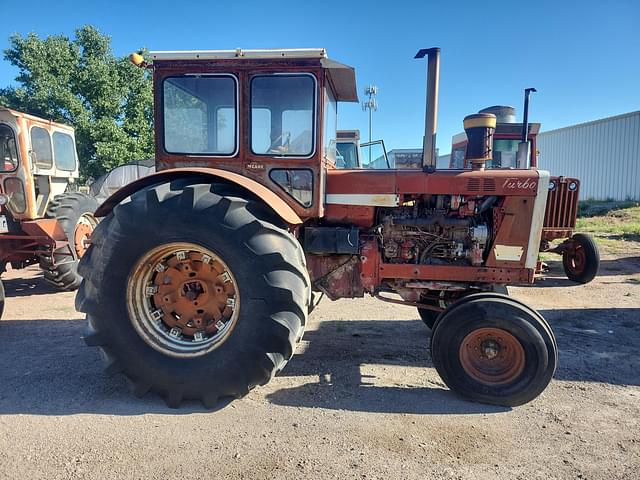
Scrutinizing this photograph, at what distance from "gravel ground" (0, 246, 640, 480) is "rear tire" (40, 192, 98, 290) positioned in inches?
90.7

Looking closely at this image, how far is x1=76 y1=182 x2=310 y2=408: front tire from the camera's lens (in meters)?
2.78

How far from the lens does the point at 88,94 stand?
1593 centimetres

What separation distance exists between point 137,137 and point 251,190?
1530 cm

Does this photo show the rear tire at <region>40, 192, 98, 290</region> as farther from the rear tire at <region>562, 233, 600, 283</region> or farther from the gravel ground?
the rear tire at <region>562, 233, 600, 283</region>

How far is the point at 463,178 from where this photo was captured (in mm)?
3416

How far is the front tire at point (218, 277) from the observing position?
2.78 meters

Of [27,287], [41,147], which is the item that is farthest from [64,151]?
[27,287]

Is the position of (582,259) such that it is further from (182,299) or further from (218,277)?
(182,299)

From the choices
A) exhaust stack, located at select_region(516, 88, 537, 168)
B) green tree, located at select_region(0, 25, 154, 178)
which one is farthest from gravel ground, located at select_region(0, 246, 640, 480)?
green tree, located at select_region(0, 25, 154, 178)

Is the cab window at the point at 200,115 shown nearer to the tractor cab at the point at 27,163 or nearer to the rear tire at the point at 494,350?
the rear tire at the point at 494,350

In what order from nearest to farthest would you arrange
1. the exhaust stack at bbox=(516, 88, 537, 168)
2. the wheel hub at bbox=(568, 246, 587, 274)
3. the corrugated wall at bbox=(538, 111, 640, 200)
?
1. the exhaust stack at bbox=(516, 88, 537, 168)
2. the wheel hub at bbox=(568, 246, 587, 274)
3. the corrugated wall at bbox=(538, 111, 640, 200)

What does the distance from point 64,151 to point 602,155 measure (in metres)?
22.2

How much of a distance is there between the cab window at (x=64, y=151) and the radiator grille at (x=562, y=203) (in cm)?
812

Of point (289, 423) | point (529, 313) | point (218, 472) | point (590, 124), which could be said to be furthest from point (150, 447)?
point (590, 124)
